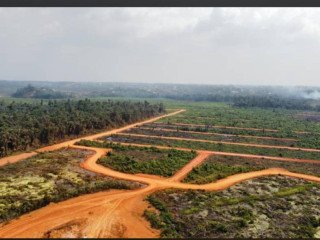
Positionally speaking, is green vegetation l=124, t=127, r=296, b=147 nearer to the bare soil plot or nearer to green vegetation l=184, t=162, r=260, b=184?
the bare soil plot

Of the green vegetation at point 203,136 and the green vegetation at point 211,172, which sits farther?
the green vegetation at point 203,136

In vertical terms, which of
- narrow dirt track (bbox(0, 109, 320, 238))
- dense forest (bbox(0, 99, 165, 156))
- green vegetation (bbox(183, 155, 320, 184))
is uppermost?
dense forest (bbox(0, 99, 165, 156))

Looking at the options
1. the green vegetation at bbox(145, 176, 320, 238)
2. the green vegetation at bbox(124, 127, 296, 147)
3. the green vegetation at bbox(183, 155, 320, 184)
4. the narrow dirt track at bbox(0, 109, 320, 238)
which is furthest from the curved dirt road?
the green vegetation at bbox(124, 127, 296, 147)

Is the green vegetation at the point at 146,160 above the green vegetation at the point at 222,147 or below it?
above

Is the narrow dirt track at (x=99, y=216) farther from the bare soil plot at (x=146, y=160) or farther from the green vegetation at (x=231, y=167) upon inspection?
the bare soil plot at (x=146, y=160)

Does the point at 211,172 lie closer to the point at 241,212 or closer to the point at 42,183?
the point at 241,212

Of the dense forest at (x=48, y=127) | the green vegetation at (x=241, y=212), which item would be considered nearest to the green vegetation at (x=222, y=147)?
the dense forest at (x=48, y=127)

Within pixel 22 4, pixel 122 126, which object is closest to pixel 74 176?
pixel 22 4
